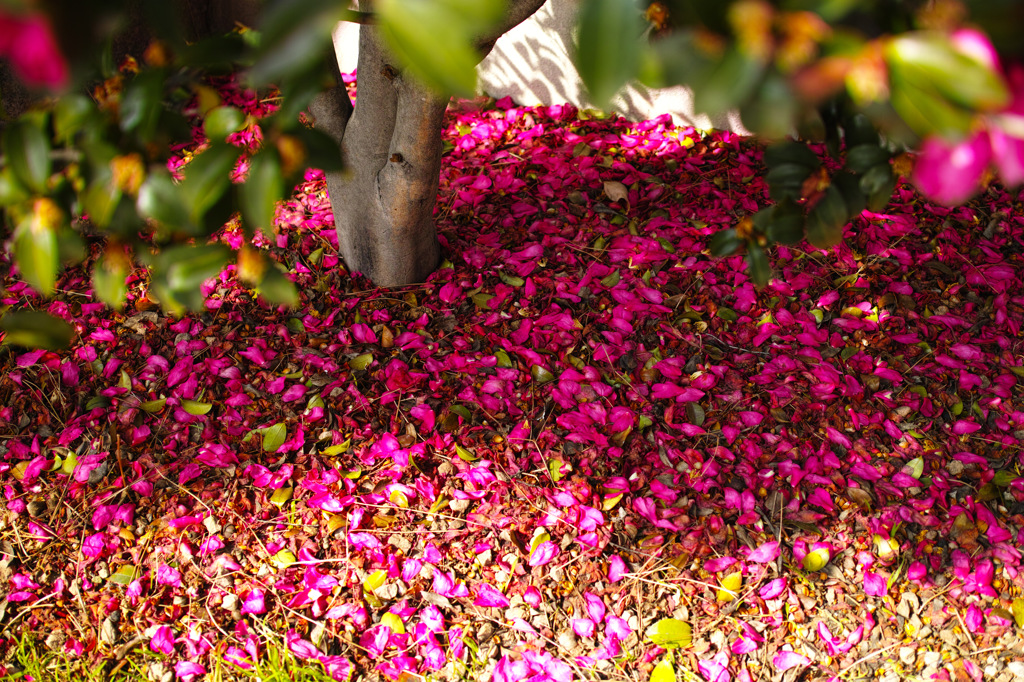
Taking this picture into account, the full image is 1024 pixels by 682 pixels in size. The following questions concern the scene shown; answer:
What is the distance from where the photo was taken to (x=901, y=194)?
219 centimetres

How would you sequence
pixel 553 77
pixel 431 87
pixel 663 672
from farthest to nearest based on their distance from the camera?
pixel 553 77
pixel 663 672
pixel 431 87

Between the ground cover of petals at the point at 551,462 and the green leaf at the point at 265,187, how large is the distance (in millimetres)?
1030

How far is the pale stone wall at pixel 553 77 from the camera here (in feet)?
8.11

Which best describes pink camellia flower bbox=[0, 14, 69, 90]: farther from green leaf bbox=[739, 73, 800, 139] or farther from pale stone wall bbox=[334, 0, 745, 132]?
pale stone wall bbox=[334, 0, 745, 132]

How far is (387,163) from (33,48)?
1247 mm

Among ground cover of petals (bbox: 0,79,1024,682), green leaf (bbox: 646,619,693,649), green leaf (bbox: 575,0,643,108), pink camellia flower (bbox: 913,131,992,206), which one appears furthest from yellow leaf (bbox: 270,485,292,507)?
pink camellia flower (bbox: 913,131,992,206)

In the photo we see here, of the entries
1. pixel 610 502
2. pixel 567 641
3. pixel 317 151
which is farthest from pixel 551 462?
pixel 317 151

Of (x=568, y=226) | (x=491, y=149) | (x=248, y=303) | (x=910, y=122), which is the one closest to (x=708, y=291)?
(x=568, y=226)

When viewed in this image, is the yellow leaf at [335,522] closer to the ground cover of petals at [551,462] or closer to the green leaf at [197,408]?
the ground cover of petals at [551,462]

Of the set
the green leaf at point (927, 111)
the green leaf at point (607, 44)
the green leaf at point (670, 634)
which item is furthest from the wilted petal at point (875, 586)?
the green leaf at point (607, 44)

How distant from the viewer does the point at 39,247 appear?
64cm

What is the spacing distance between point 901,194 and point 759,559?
142 cm

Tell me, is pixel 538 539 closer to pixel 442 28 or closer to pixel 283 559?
pixel 283 559

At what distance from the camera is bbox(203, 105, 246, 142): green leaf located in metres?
0.66
